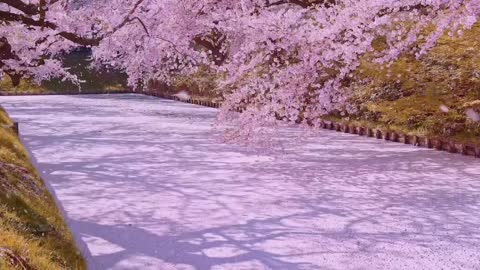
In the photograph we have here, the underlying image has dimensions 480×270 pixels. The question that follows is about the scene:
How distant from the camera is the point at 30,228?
17.6 feet

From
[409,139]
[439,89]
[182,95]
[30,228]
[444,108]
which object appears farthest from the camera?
[182,95]

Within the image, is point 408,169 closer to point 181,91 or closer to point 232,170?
point 232,170

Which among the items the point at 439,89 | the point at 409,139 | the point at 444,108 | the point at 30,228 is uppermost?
the point at 439,89

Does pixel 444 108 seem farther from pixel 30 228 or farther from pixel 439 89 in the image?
pixel 30 228

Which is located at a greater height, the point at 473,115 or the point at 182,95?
the point at 182,95

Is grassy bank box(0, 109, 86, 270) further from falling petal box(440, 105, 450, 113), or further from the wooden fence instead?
falling petal box(440, 105, 450, 113)

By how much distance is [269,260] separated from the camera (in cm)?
532

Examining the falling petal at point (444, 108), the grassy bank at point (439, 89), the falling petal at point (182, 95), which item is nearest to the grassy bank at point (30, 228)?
the grassy bank at point (439, 89)

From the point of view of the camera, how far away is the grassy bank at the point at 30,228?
4363 millimetres

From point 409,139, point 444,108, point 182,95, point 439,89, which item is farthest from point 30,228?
point 182,95

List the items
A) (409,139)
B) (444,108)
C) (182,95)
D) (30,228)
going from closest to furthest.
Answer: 1. (30,228)
2. (444,108)
3. (409,139)
4. (182,95)

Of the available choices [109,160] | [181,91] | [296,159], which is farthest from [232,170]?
[181,91]

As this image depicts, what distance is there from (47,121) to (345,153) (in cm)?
1042

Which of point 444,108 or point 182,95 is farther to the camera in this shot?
point 182,95
